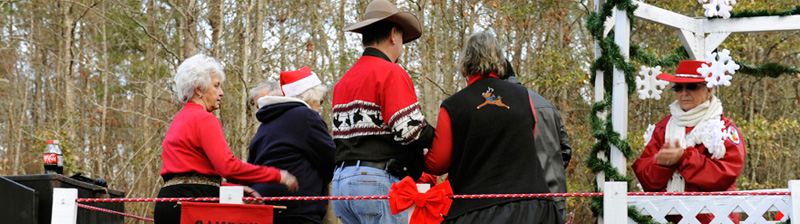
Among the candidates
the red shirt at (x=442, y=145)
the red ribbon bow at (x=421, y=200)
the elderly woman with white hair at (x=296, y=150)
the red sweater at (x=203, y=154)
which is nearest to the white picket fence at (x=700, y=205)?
the red shirt at (x=442, y=145)

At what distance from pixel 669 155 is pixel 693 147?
0.76ft

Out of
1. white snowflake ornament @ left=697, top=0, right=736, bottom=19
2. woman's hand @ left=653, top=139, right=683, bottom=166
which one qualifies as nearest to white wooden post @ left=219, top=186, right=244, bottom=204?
woman's hand @ left=653, top=139, right=683, bottom=166

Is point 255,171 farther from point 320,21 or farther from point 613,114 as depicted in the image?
point 320,21

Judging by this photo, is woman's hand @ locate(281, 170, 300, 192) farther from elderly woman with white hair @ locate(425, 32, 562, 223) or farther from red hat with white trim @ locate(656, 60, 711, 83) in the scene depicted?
red hat with white trim @ locate(656, 60, 711, 83)

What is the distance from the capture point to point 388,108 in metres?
3.49

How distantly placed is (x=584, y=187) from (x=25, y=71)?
49.8 feet

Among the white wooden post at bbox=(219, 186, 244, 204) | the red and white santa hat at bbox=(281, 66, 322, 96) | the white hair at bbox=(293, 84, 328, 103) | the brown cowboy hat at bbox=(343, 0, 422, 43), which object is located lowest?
the white wooden post at bbox=(219, 186, 244, 204)

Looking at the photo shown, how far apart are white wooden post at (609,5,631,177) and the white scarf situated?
15.4 inches

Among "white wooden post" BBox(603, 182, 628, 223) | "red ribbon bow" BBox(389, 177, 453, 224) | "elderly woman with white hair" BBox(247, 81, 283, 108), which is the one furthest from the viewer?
"elderly woman with white hair" BBox(247, 81, 283, 108)

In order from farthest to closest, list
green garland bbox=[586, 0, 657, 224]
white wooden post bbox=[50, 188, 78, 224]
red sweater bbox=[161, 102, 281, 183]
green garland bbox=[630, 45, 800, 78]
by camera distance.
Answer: green garland bbox=[630, 45, 800, 78] → green garland bbox=[586, 0, 657, 224] → red sweater bbox=[161, 102, 281, 183] → white wooden post bbox=[50, 188, 78, 224]

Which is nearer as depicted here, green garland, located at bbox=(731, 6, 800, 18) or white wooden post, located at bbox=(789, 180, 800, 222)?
white wooden post, located at bbox=(789, 180, 800, 222)

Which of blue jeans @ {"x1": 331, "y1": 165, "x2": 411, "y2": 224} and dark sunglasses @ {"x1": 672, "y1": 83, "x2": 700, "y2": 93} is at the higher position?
dark sunglasses @ {"x1": 672, "y1": 83, "x2": 700, "y2": 93}

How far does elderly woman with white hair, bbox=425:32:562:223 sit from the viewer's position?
11.2 ft

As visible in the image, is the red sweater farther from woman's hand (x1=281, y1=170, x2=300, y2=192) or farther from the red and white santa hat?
the red and white santa hat
